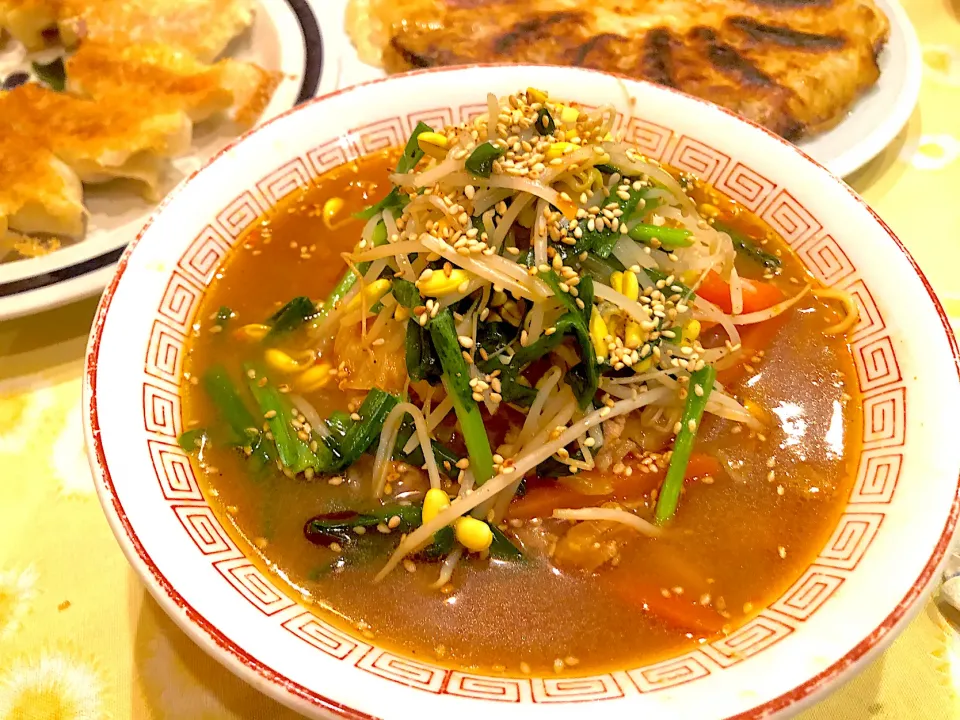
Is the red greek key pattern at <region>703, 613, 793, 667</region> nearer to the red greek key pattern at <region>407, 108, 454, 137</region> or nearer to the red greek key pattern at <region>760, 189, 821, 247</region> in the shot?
the red greek key pattern at <region>760, 189, 821, 247</region>

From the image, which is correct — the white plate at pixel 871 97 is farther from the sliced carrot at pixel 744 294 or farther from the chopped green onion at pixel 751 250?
the sliced carrot at pixel 744 294

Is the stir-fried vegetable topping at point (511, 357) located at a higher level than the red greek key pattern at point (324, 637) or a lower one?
higher

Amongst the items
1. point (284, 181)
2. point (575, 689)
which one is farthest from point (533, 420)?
point (284, 181)

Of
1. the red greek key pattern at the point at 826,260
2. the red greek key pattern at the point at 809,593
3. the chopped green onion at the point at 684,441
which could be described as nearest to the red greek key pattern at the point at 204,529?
the chopped green onion at the point at 684,441

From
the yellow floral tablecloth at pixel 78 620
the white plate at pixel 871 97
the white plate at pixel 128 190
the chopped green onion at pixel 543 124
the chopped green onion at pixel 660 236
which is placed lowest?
the yellow floral tablecloth at pixel 78 620

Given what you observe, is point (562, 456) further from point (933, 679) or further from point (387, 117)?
point (387, 117)

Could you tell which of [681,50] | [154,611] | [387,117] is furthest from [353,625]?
[681,50]
